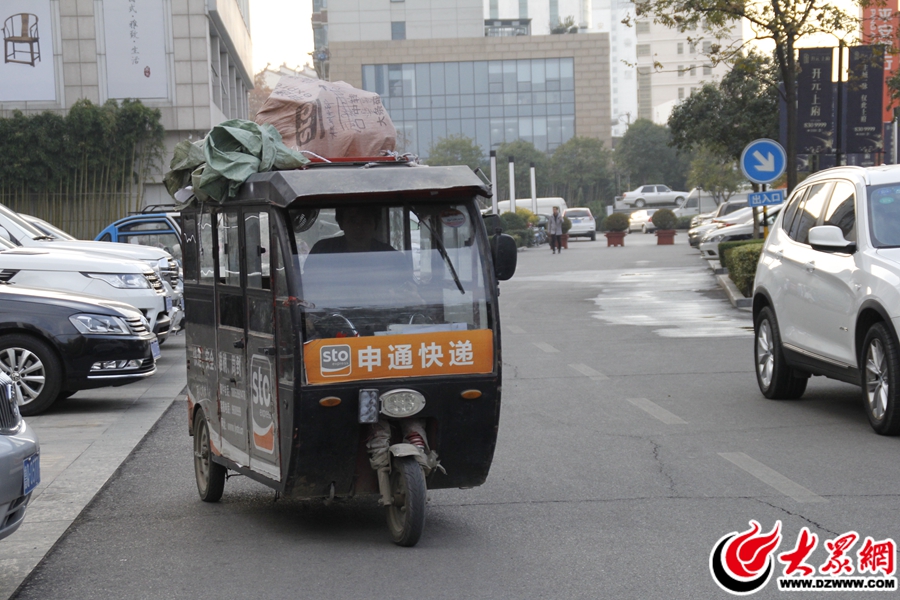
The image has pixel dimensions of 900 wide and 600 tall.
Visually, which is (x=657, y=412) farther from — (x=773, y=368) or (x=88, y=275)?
(x=88, y=275)

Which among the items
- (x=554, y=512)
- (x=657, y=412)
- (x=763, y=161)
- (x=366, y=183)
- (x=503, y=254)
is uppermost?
(x=763, y=161)

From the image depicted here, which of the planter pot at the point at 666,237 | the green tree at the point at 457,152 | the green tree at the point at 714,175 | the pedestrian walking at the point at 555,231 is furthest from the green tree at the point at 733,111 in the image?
the green tree at the point at 457,152

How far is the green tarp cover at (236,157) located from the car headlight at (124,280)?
856 cm

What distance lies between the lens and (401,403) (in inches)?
242

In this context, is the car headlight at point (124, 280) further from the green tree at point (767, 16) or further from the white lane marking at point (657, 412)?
the green tree at point (767, 16)

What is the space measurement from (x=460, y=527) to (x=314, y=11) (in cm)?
11839

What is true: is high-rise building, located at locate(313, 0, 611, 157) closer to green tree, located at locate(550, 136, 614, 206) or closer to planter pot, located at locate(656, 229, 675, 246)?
green tree, located at locate(550, 136, 614, 206)

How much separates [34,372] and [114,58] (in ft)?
83.7

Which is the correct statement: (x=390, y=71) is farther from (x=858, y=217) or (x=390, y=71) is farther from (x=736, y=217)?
(x=858, y=217)

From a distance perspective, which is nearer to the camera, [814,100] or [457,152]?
[814,100]

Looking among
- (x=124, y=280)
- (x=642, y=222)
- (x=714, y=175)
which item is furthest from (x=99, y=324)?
(x=642, y=222)

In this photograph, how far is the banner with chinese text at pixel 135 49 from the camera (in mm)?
34562

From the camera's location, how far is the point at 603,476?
25.4 feet

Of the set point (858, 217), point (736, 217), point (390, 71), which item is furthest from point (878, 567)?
point (390, 71)
